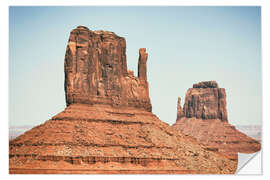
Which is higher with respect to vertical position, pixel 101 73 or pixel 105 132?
pixel 101 73

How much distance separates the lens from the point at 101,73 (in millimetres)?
129875

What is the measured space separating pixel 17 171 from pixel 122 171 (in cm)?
1608

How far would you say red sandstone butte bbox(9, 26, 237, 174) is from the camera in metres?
112

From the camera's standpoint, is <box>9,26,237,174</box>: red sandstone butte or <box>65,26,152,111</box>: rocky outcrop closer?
<box>9,26,237,174</box>: red sandstone butte

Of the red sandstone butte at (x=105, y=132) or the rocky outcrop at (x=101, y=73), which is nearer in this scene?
the red sandstone butte at (x=105, y=132)

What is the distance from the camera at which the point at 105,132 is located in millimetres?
121375

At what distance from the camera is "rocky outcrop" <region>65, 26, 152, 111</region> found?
406 feet

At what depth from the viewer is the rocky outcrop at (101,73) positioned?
12369cm

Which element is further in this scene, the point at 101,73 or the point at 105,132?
the point at 101,73

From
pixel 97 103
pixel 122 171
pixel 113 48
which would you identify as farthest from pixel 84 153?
pixel 113 48

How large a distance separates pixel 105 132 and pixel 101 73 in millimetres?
12382

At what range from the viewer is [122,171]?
376 feet
